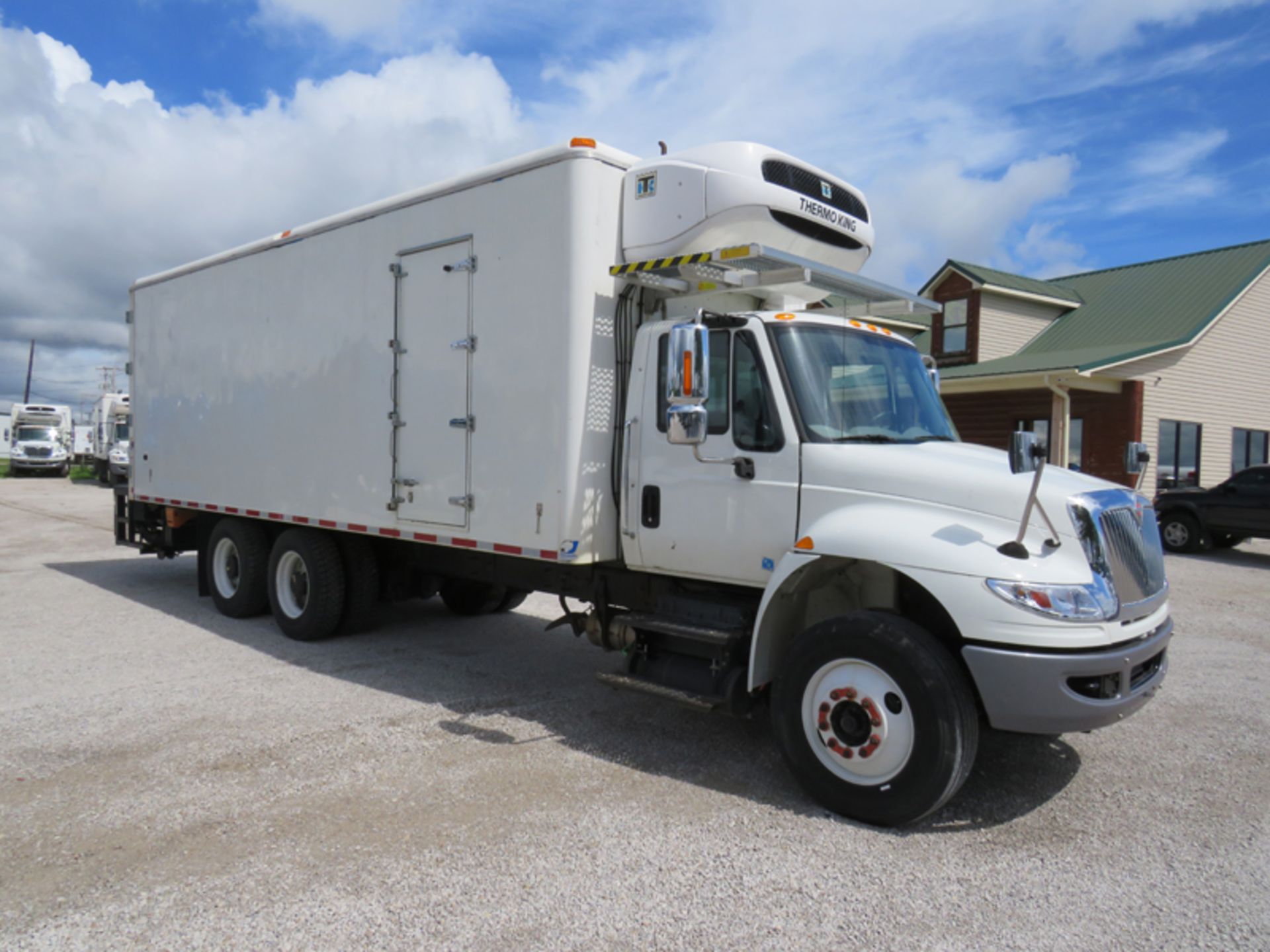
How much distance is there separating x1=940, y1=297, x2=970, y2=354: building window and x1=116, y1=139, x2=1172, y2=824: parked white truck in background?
16525 mm

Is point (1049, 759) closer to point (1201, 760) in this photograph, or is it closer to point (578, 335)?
point (1201, 760)

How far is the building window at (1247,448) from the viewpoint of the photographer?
858 inches

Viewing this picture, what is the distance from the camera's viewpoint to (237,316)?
8695 millimetres

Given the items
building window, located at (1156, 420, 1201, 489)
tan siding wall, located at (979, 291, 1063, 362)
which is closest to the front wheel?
building window, located at (1156, 420, 1201, 489)

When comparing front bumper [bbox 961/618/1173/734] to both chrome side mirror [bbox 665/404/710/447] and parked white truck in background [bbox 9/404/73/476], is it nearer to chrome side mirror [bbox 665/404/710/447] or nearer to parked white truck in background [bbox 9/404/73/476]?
chrome side mirror [bbox 665/404/710/447]

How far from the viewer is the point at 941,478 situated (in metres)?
4.43

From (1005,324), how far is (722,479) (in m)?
19.8

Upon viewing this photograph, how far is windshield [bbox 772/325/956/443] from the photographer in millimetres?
4914

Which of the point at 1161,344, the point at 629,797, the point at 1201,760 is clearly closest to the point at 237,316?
the point at 629,797

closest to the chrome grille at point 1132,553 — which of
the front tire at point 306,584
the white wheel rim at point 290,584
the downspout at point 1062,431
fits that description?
the front tire at point 306,584

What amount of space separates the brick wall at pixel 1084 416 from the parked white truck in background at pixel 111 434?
2530 centimetres

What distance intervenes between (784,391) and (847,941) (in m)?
2.63

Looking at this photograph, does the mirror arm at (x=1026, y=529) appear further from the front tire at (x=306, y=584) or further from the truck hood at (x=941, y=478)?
the front tire at (x=306, y=584)

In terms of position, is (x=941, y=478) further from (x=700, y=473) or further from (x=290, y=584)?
(x=290, y=584)
